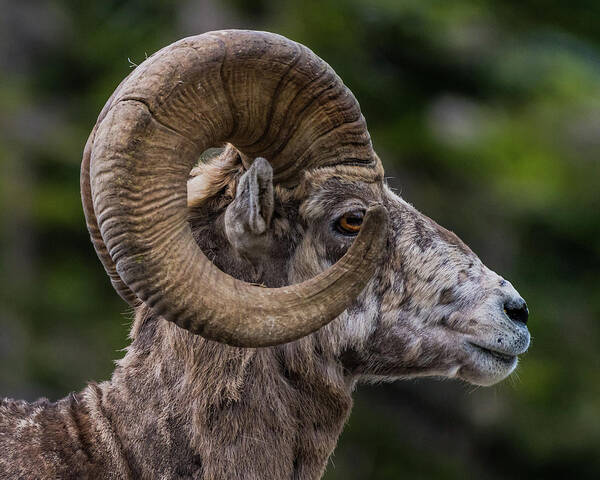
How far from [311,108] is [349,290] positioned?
1.12 meters

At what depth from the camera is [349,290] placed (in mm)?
5844

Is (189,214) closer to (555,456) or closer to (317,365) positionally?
(317,365)

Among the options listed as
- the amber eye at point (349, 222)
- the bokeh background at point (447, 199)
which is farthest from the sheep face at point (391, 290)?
the bokeh background at point (447, 199)


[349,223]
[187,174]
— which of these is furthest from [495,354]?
[187,174]

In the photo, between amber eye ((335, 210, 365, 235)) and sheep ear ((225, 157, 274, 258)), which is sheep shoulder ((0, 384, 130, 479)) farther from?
amber eye ((335, 210, 365, 235))

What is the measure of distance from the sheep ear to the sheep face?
0.07m

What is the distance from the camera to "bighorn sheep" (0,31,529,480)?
5.71 meters

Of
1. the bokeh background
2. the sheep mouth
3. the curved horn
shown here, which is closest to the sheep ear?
the curved horn

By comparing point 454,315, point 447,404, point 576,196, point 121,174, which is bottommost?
point 447,404

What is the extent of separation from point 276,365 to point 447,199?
1629cm

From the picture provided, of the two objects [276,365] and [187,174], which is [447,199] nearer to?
[276,365]

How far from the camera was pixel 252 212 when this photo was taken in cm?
619

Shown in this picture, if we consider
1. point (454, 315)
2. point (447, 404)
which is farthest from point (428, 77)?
point (454, 315)

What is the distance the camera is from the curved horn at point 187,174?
562 cm
